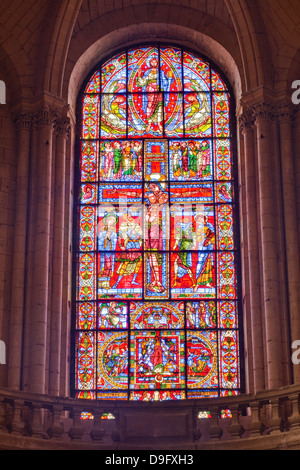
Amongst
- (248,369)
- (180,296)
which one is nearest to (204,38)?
(180,296)

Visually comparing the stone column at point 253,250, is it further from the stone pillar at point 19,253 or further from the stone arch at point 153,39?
the stone pillar at point 19,253

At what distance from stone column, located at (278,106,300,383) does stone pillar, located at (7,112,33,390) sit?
470cm

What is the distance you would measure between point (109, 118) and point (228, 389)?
6.04 metres

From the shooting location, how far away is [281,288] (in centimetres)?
1995

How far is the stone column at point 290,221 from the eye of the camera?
775 inches

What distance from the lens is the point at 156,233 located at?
2159cm

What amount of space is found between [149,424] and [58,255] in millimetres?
4640

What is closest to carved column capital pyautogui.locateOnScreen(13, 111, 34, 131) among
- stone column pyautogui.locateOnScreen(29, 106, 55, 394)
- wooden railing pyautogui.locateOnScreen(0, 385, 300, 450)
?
stone column pyautogui.locateOnScreen(29, 106, 55, 394)

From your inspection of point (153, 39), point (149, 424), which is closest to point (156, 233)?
point (153, 39)

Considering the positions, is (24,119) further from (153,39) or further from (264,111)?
(264,111)

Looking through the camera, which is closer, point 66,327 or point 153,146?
point 66,327

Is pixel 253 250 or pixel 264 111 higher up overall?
pixel 264 111

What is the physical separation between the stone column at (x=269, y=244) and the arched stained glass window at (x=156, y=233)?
115 centimetres

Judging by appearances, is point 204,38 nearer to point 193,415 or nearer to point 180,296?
point 180,296
